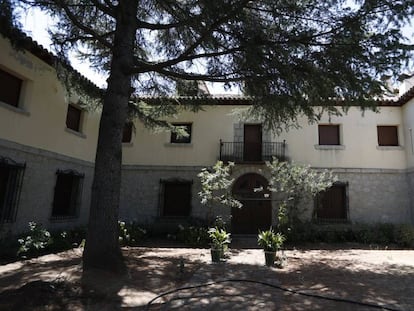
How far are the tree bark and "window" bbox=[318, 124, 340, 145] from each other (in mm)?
9763

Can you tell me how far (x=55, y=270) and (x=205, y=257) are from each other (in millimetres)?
3645

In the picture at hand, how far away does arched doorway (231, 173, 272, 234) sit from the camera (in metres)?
14.0

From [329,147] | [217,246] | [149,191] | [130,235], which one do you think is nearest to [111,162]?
[217,246]

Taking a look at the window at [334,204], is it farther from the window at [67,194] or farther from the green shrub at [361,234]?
the window at [67,194]

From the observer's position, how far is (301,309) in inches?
174

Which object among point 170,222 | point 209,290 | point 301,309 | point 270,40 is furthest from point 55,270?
point 170,222

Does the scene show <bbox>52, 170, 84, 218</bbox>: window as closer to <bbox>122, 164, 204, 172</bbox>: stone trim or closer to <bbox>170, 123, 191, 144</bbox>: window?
<bbox>122, 164, 204, 172</bbox>: stone trim

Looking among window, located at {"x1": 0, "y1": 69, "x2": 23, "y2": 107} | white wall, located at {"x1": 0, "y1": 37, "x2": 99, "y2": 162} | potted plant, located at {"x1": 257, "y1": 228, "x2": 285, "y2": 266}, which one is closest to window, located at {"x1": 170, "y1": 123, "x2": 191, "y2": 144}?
white wall, located at {"x1": 0, "y1": 37, "x2": 99, "y2": 162}

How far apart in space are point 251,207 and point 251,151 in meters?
2.36

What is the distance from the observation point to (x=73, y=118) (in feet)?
40.9

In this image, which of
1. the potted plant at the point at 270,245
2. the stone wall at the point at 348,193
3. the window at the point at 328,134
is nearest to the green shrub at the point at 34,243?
the potted plant at the point at 270,245

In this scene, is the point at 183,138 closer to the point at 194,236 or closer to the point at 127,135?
the point at 127,135

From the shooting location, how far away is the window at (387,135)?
1420 cm

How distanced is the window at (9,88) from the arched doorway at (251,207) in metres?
8.58
